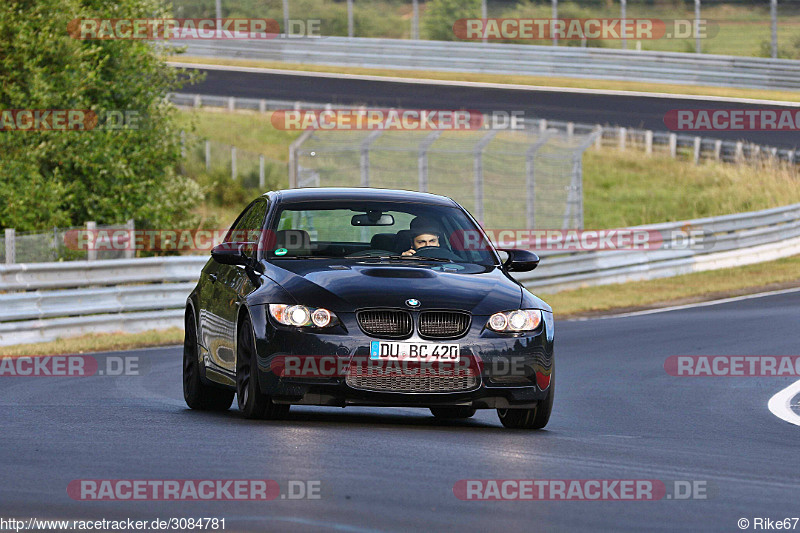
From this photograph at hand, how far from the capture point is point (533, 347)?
29.6ft

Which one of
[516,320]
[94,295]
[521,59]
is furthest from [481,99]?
[516,320]

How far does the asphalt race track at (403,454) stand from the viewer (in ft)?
19.7

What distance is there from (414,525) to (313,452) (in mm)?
1973

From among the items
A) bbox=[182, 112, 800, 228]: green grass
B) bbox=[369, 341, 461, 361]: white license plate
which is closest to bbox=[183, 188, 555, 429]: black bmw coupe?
bbox=[369, 341, 461, 361]: white license plate

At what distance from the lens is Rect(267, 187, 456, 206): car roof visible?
33.5 ft

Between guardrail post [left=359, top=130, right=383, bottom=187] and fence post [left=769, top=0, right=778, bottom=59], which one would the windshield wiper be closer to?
guardrail post [left=359, top=130, right=383, bottom=187]

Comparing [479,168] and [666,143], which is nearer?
[479,168]

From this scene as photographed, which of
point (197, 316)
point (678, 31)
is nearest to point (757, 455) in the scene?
point (197, 316)

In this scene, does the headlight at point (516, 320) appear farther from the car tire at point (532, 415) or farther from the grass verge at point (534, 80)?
the grass verge at point (534, 80)

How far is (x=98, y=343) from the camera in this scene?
18125 mm

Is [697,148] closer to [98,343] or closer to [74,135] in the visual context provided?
[74,135]

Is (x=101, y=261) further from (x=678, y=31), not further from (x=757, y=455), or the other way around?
(x=678, y=31)

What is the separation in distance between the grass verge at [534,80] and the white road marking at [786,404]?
29.7m

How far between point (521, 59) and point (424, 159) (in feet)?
65.2
